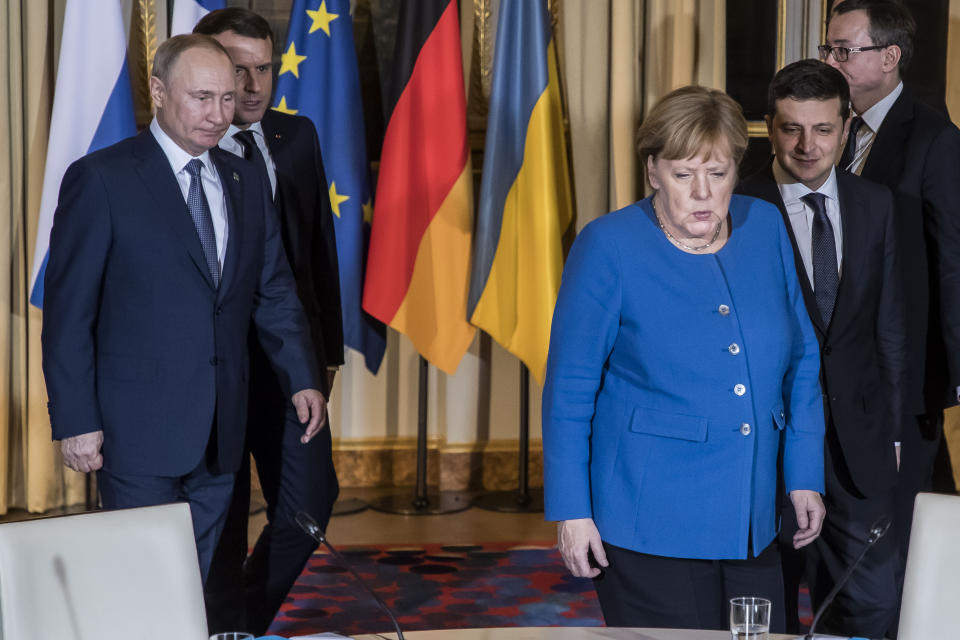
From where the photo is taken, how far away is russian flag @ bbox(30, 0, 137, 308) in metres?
4.71

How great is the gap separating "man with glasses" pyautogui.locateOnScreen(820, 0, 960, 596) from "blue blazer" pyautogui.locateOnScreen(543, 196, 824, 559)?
4.13 feet

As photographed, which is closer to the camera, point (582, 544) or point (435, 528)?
point (582, 544)

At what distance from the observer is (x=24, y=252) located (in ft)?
16.8

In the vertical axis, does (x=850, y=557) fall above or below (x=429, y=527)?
above

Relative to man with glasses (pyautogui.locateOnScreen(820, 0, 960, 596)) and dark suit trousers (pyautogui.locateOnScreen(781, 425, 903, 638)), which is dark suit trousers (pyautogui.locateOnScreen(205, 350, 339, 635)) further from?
man with glasses (pyautogui.locateOnScreen(820, 0, 960, 596))

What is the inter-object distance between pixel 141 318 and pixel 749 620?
5.73 feet

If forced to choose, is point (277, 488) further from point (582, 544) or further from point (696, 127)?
point (696, 127)

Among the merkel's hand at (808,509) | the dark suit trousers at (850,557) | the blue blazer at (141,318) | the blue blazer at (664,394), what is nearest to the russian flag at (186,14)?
the blue blazer at (141,318)

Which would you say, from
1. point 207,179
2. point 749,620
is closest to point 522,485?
point 207,179

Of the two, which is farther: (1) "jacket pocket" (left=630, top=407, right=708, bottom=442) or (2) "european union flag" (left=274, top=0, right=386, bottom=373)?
(2) "european union flag" (left=274, top=0, right=386, bottom=373)

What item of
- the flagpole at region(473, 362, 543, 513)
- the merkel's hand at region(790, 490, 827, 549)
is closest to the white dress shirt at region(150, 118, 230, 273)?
the merkel's hand at region(790, 490, 827, 549)

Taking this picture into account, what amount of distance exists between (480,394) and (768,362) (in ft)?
11.6

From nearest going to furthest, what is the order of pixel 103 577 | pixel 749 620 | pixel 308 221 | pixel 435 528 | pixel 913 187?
pixel 749 620
pixel 103 577
pixel 913 187
pixel 308 221
pixel 435 528

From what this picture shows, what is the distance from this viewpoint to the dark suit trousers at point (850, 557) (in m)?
2.97
